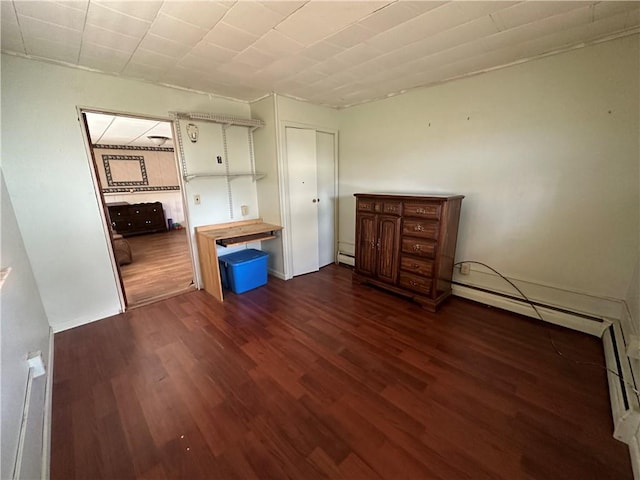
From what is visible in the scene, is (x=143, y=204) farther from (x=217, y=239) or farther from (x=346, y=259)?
(x=346, y=259)

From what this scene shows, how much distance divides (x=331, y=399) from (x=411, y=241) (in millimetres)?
1703

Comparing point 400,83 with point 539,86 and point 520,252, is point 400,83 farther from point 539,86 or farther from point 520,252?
point 520,252

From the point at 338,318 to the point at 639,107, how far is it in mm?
2800

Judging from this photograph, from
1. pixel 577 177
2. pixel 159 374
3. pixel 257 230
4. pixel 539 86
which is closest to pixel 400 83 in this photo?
pixel 539 86

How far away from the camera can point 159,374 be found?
188 centimetres

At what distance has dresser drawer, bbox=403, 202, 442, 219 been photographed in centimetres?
248

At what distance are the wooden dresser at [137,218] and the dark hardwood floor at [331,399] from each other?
175 inches

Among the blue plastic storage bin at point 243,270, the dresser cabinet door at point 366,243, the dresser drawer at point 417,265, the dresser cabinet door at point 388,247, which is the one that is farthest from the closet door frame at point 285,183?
the dresser drawer at point 417,265

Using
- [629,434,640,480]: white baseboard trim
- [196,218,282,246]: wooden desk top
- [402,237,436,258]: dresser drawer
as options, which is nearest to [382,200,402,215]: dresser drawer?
→ [402,237,436,258]: dresser drawer

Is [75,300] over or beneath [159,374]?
over

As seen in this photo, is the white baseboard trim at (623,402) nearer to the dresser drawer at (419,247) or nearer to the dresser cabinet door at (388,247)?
the dresser drawer at (419,247)

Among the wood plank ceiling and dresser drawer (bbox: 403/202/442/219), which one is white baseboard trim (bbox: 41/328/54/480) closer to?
the wood plank ceiling

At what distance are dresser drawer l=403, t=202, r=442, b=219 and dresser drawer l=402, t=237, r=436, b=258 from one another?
26 centimetres

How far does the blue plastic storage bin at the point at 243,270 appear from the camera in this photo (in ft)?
10.2
